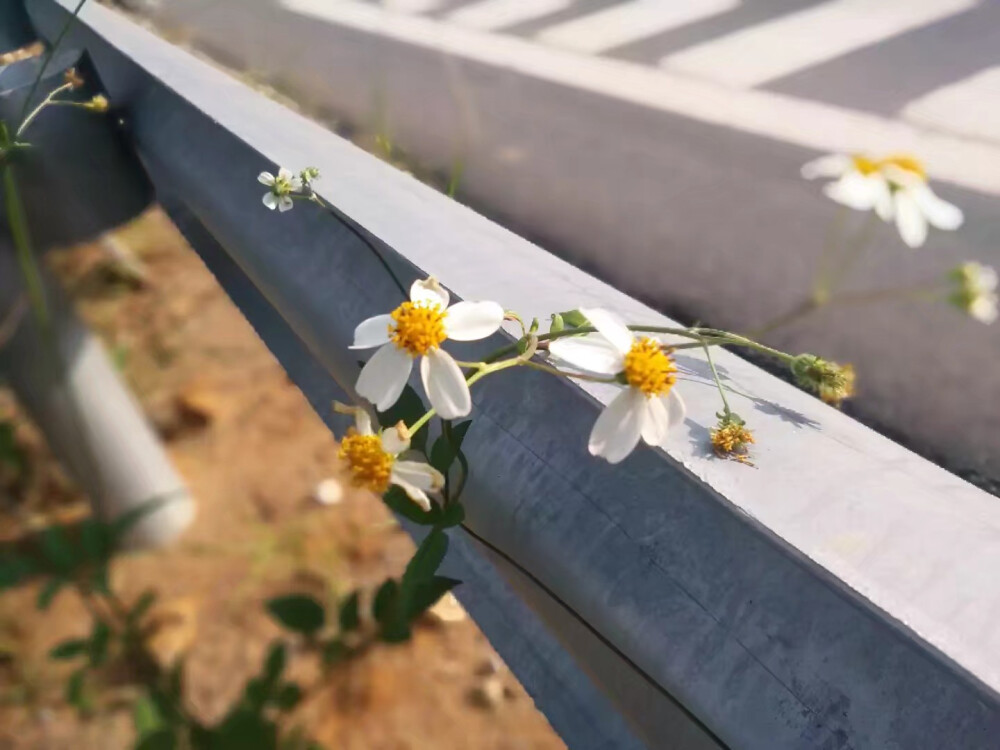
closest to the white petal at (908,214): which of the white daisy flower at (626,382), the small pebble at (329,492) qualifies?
the white daisy flower at (626,382)

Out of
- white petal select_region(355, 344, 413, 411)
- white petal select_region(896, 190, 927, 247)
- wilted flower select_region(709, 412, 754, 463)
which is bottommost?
white petal select_region(355, 344, 413, 411)

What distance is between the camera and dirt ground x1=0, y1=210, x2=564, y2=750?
1236 millimetres

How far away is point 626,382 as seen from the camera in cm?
48

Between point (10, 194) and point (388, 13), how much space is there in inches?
28.8

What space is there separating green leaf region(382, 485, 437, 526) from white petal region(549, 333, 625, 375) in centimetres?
17

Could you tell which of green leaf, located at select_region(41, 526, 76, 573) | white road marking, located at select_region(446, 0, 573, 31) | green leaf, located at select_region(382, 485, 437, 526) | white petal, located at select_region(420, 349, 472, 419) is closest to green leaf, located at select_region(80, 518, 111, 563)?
green leaf, located at select_region(41, 526, 76, 573)

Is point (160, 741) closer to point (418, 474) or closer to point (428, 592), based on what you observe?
point (428, 592)

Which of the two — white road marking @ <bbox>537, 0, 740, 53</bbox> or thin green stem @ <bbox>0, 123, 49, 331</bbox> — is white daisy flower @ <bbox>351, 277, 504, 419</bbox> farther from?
white road marking @ <bbox>537, 0, 740, 53</bbox>

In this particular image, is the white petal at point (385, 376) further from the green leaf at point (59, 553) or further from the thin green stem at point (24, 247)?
the green leaf at point (59, 553)

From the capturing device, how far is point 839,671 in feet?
1.19

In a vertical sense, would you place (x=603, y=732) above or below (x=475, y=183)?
below

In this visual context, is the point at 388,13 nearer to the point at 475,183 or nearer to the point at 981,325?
the point at 475,183

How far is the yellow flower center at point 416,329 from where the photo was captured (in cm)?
52

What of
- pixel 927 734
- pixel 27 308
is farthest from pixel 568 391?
pixel 27 308
